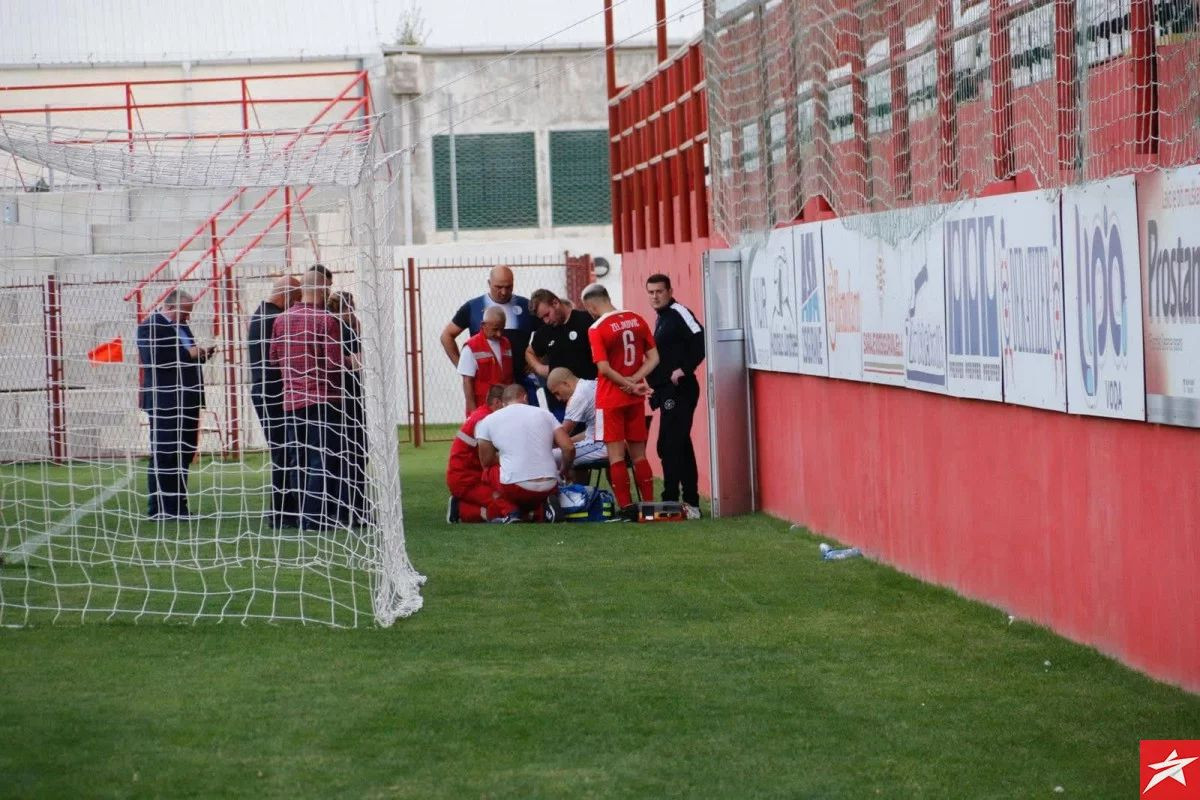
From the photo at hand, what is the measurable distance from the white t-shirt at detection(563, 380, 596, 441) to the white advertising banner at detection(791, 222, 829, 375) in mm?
2451

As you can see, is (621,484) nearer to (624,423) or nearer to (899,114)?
(624,423)

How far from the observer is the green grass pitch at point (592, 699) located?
6.00 metres

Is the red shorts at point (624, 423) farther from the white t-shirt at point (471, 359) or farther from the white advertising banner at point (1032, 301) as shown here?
the white advertising banner at point (1032, 301)

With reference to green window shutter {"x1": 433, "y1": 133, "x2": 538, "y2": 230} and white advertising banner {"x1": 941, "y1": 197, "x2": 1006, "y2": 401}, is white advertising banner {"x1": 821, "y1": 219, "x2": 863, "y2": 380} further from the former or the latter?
green window shutter {"x1": 433, "y1": 133, "x2": 538, "y2": 230}

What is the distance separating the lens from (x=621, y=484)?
14.1m

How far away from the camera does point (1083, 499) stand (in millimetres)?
8039

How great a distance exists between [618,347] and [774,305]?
47.8 inches

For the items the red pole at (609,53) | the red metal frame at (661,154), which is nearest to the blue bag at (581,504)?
the red metal frame at (661,154)

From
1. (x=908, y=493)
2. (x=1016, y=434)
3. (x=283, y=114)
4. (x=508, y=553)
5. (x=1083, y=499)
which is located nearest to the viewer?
(x=1083, y=499)

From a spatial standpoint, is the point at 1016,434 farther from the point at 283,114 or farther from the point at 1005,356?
→ the point at 283,114

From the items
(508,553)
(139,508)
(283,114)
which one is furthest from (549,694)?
(283,114)

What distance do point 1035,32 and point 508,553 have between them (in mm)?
5081

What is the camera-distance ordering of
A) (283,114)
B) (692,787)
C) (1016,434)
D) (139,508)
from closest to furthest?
(692,787)
(1016,434)
(139,508)
(283,114)

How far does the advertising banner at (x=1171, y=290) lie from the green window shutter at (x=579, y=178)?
23867mm
